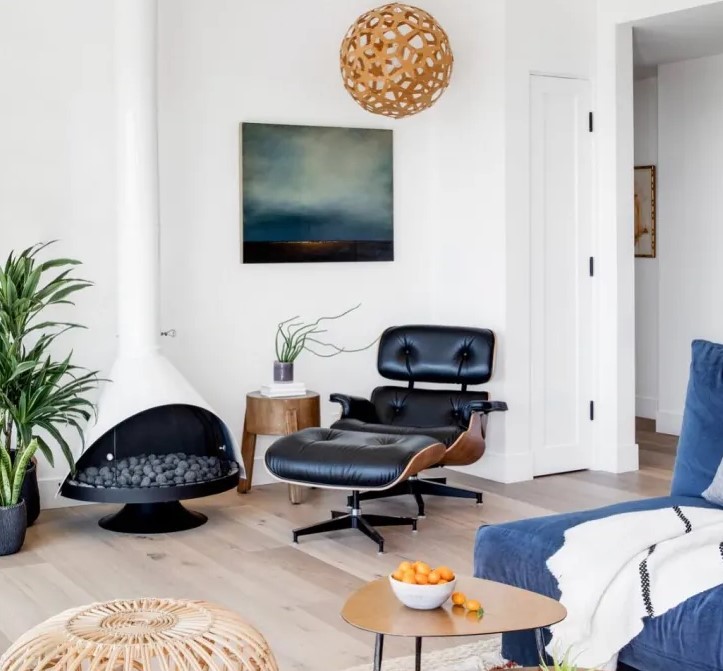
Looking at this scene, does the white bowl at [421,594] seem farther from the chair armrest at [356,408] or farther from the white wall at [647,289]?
the white wall at [647,289]

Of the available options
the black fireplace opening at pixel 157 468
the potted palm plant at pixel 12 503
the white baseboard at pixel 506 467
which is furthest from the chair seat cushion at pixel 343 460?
the white baseboard at pixel 506 467

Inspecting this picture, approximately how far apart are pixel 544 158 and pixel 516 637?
3446 mm

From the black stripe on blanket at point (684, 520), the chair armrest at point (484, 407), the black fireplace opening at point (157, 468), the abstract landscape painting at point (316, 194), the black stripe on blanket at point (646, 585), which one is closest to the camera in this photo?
the black stripe on blanket at point (646, 585)

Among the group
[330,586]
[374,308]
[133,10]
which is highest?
[133,10]

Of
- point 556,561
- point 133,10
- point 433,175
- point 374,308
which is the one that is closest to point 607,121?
point 433,175

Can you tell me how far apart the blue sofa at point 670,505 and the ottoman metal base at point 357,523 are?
1.43 meters

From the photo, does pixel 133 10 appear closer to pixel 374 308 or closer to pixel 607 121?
pixel 374 308

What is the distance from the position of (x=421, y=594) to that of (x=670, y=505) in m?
1.15

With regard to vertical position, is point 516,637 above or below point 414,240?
below

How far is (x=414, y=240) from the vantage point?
21.2 feet

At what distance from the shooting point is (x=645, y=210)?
7871 millimetres

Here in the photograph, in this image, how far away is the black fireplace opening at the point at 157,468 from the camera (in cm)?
492

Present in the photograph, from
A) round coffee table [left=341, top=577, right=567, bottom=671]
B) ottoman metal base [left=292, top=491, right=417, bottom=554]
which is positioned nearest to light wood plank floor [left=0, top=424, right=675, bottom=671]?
ottoman metal base [left=292, top=491, right=417, bottom=554]

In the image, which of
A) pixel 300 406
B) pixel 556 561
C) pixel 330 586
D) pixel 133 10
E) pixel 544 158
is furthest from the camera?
pixel 544 158
